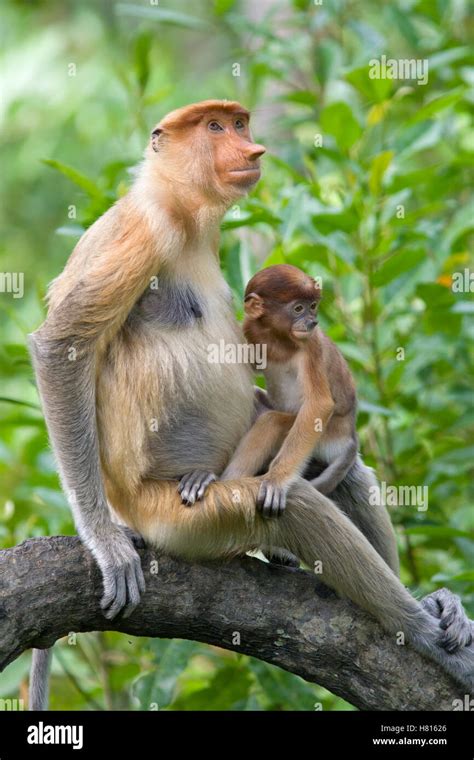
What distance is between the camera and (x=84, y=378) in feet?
10.6

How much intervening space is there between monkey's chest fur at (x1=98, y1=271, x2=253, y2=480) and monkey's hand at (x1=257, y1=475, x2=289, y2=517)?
0.33 metres

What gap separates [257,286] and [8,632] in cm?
144

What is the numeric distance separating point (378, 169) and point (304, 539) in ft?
6.11

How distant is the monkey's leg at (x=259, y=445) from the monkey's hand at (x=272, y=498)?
246 mm

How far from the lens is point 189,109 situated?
3.48 metres

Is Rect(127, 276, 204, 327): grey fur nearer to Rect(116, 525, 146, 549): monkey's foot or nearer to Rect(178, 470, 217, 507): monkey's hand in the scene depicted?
Rect(178, 470, 217, 507): monkey's hand

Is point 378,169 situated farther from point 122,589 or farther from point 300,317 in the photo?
point 122,589

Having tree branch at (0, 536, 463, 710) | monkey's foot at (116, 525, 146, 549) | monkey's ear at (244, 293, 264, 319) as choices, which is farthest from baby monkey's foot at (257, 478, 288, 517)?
monkey's ear at (244, 293, 264, 319)

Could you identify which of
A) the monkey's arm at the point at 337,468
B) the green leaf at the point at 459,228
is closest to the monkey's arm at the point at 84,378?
the monkey's arm at the point at 337,468

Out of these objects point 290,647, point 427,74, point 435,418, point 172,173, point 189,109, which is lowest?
point 290,647

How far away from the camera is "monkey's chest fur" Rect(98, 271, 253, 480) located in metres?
3.36

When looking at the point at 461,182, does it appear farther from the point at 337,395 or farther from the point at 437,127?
the point at 337,395

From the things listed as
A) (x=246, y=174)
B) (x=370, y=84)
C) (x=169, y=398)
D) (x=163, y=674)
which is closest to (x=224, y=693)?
(x=163, y=674)
